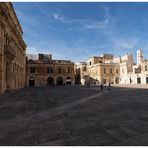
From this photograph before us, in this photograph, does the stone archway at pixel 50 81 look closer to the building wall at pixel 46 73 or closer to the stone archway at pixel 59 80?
the building wall at pixel 46 73

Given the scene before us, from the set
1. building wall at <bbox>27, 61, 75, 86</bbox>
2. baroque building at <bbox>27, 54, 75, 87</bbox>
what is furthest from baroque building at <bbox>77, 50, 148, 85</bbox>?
building wall at <bbox>27, 61, 75, 86</bbox>

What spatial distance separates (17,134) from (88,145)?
2180 millimetres

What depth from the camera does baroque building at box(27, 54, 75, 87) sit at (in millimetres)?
57344

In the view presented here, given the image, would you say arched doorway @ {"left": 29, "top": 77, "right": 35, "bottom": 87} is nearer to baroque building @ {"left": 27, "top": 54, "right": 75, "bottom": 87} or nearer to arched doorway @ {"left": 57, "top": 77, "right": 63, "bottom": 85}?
baroque building @ {"left": 27, "top": 54, "right": 75, "bottom": 87}

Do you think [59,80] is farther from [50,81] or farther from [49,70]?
[49,70]

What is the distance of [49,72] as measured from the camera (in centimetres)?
5944

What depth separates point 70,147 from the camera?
Answer: 157 inches

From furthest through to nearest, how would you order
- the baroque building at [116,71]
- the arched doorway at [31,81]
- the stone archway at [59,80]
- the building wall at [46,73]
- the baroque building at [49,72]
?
the baroque building at [116,71]
the stone archway at [59,80]
the building wall at [46,73]
the baroque building at [49,72]
the arched doorway at [31,81]

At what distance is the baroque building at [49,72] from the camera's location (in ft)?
188

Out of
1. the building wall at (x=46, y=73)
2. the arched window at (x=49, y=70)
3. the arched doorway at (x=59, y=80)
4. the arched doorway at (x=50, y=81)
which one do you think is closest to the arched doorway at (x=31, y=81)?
the building wall at (x=46, y=73)

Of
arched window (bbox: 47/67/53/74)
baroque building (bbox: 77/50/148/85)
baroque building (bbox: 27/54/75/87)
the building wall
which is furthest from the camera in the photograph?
baroque building (bbox: 77/50/148/85)

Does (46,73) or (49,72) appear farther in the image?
(49,72)

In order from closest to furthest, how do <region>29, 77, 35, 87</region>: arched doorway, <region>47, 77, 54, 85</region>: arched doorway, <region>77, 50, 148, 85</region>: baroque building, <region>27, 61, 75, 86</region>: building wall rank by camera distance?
<region>29, 77, 35, 87</region>: arched doorway < <region>27, 61, 75, 86</region>: building wall < <region>47, 77, 54, 85</region>: arched doorway < <region>77, 50, 148, 85</region>: baroque building

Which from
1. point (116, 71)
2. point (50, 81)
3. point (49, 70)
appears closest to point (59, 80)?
point (50, 81)
